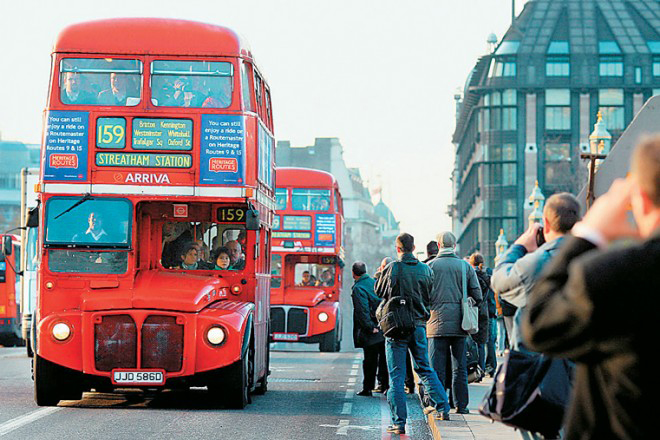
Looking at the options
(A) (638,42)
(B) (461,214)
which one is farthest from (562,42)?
(B) (461,214)

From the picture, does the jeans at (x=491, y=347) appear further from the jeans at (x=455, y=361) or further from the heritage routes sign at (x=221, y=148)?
the jeans at (x=455, y=361)

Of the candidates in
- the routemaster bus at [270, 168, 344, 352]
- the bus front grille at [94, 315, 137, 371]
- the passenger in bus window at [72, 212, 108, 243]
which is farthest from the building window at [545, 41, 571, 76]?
the bus front grille at [94, 315, 137, 371]

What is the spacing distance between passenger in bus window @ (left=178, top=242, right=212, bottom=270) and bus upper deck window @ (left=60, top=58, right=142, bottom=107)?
6.45 feet

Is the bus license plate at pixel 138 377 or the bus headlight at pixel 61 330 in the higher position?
the bus headlight at pixel 61 330

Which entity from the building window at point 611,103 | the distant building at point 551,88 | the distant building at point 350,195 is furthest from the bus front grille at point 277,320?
the distant building at point 350,195

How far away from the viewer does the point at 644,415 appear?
3766 millimetres

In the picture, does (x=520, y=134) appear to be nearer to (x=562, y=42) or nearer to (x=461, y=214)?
(x=562, y=42)

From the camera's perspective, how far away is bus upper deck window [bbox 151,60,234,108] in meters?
15.7

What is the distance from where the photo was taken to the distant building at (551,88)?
88500 millimetres

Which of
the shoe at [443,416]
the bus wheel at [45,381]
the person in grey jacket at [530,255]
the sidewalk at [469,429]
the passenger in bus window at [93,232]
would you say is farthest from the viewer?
the passenger in bus window at [93,232]

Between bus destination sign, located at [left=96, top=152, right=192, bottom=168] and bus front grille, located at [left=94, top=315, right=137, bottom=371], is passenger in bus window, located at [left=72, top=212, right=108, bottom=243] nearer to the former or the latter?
bus destination sign, located at [left=96, top=152, right=192, bottom=168]

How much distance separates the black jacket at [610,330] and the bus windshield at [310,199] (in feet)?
94.9

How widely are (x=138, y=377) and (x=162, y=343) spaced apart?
45 cm

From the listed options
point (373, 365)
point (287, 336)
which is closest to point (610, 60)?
point (287, 336)
